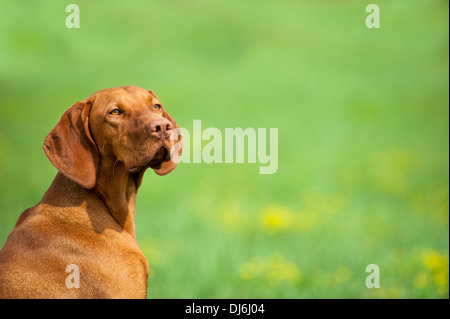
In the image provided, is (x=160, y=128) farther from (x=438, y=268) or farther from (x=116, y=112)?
(x=438, y=268)

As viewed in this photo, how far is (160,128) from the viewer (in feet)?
7.73

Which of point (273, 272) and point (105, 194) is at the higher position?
point (105, 194)

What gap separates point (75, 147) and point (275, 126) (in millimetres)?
7610

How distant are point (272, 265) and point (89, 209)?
3590 mm

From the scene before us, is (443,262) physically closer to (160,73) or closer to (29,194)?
(29,194)

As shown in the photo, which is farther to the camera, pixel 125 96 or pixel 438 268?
pixel 438 268

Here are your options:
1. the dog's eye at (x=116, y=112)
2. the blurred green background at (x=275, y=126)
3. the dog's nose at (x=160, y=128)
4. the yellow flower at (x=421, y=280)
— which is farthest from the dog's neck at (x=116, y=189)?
the yellow flower at (x=421, y=280)

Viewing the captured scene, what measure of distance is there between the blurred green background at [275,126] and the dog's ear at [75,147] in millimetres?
3030

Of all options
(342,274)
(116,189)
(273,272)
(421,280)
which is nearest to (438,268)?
(421,280)

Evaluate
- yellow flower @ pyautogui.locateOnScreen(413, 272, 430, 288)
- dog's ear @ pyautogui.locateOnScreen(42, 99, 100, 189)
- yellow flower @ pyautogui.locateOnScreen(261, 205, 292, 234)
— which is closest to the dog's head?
dog's ear @ pyautogui.locateOnScreen(42, 99, 100, 189)

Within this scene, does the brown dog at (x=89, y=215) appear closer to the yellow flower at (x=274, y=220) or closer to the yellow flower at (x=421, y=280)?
the yellow flower at (x=421, y=280)

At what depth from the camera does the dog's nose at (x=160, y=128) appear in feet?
7.73

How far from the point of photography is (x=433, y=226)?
286 inches
